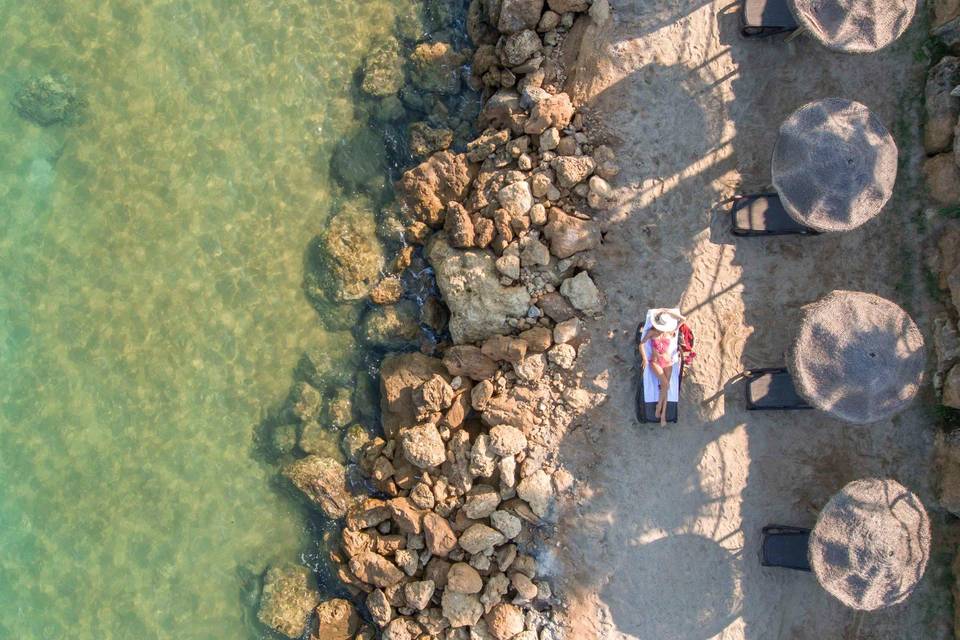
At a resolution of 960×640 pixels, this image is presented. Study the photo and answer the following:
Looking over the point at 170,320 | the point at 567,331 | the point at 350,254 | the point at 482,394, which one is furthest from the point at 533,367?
the point at 170,320

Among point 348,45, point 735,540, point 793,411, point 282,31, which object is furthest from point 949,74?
point 282,31

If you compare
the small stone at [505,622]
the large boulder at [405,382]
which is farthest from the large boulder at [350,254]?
the small stone at [505,622]

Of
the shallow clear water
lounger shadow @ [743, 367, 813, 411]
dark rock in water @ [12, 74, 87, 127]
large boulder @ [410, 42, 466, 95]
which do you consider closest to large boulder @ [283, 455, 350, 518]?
the shallow clear water

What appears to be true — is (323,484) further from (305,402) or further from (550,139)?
(550,139)

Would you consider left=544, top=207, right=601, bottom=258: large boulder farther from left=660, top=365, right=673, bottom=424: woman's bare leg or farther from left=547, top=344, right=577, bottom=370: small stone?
left=660, top=365, right=673, bottom=424: woman's bare leg

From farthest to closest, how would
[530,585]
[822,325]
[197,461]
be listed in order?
[197,461], [530,585], [822,325]

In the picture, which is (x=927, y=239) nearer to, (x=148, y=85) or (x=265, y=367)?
(x=265, y=367)
